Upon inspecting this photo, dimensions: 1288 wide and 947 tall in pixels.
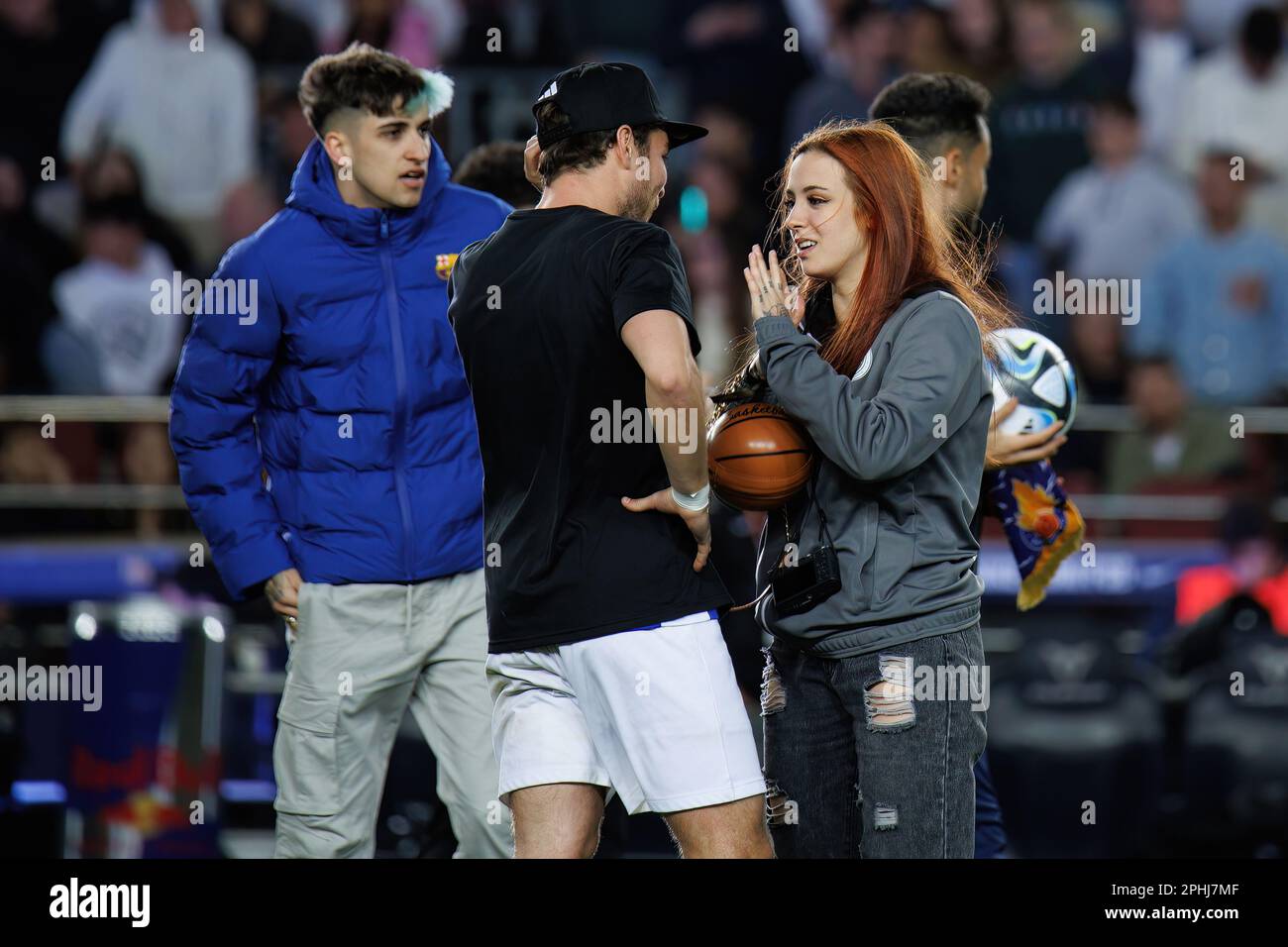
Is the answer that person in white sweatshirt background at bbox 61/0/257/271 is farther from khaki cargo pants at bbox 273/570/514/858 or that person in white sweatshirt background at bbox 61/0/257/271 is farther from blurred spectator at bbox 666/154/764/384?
khaki cargo pants at bbox 273/570/514/858

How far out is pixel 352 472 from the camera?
404 centimetres

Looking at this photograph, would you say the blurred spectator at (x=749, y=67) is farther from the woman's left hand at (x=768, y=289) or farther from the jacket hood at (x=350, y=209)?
the woman's left hand at (x=768, y=289)

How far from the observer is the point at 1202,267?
28.2 feet

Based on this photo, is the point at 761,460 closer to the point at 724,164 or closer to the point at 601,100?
the point at 601,100

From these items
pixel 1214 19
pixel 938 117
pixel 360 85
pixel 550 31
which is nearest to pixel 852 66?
pixel 550 31

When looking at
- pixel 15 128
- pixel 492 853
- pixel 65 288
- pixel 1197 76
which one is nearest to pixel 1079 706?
pixel 492 853

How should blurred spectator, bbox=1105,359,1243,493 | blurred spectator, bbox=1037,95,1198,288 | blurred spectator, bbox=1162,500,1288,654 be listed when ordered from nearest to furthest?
blurred spectator, bbox=1162,500,1288,654 < blurred spectator, bbox=1105,359,1243,493 < blurred spectator, bbox=1037,95,1198,288

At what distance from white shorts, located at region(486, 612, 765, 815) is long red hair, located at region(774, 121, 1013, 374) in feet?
2.12

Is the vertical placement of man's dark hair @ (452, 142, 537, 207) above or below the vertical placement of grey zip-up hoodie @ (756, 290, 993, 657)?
above

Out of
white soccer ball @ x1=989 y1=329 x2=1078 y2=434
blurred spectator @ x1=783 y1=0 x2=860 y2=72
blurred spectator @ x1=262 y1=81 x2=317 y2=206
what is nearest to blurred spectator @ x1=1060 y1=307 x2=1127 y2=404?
blurred spectator @ x1=783 y1=0 x2=860 y2=72

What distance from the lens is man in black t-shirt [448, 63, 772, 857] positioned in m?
3.15

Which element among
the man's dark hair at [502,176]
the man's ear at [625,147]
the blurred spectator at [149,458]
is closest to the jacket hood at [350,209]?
the man's dark hair at [502,176]

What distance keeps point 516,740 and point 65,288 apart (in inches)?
261
